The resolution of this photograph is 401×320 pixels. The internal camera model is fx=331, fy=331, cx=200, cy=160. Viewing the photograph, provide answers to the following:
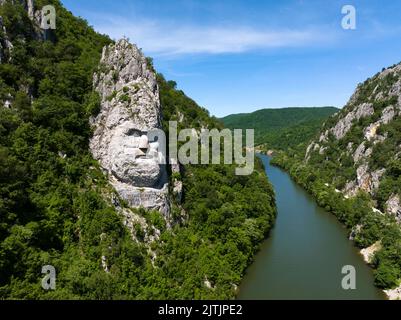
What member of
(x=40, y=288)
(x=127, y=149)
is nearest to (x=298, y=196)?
(x=127, y=149)

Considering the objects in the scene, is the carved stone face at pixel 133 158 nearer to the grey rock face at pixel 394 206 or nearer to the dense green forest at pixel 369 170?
the dense green forest at pixel 369 170

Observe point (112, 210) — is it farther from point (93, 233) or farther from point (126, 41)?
point (126, 41)

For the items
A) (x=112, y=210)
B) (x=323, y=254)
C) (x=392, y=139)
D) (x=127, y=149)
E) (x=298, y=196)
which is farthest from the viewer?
(x=298, y=196)

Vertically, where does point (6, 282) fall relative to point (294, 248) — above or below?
above

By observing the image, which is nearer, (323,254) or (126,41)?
(126,41)

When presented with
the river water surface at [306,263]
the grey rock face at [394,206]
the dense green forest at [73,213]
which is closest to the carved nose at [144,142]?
the dense green forest at [73,213]

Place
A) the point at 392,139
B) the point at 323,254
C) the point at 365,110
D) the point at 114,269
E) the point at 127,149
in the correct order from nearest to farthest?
1. the point at 114,269
2. the point at 127,149
3. the point at 323,254
4. the point at 392,139
5. the point at 365,110
